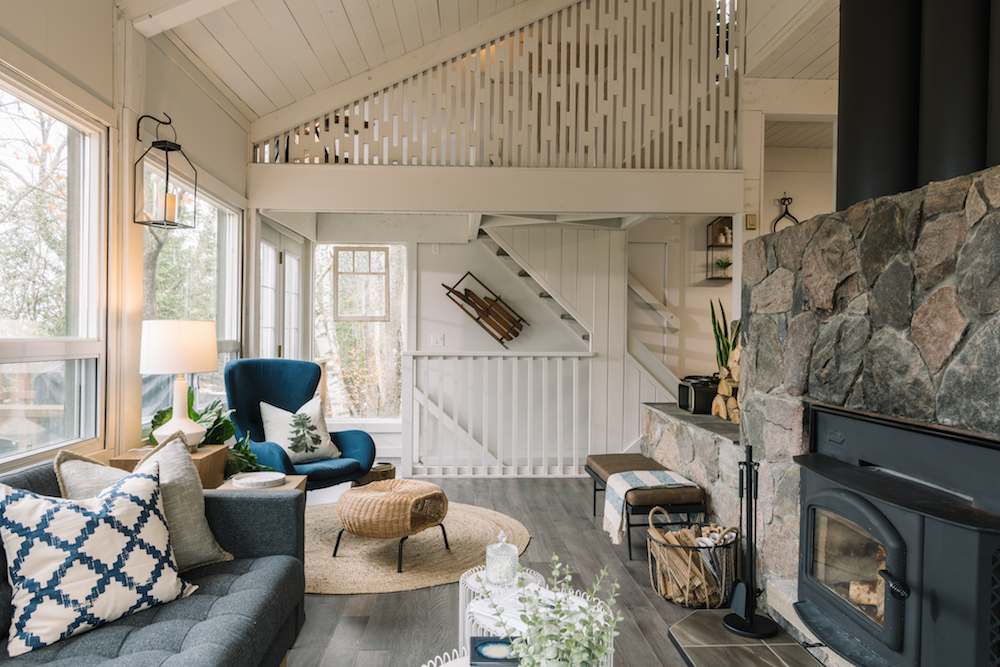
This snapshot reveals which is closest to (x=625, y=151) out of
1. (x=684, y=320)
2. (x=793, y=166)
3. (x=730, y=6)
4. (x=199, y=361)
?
(x=730, y=6)

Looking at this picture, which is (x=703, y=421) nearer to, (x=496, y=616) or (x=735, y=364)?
(x=735, y=364)

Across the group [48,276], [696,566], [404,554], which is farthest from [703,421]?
[48,276]

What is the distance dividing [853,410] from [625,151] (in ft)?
9.04

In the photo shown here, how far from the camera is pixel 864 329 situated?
7.17 ft

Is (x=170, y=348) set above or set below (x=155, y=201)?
below

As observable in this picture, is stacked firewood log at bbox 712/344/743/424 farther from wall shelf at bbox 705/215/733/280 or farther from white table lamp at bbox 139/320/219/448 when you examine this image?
white table lamp at bbox 139/320/219/448

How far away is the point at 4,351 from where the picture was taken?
2.12 metres

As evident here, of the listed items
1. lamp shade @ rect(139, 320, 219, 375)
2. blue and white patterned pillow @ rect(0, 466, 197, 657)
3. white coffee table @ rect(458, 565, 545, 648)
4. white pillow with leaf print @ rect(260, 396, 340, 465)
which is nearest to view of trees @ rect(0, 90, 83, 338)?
lamp shade @ rect(139, 320, 219, 375)

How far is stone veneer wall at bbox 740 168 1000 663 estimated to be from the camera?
171 centimetres

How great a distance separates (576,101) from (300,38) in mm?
1899

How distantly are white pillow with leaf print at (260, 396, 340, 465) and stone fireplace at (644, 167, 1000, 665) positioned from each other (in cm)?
237

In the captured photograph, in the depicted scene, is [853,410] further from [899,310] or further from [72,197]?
[72,197]

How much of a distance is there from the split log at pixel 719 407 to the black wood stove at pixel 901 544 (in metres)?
1.49

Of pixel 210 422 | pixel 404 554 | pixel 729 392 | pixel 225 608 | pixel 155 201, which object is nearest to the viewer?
pixel 225 608
